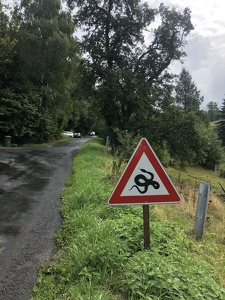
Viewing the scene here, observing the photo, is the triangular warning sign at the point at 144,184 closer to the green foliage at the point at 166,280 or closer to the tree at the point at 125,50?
the green foliage at the point at 166,280

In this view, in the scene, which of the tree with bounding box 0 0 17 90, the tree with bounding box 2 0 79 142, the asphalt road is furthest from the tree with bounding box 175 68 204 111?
the asphalt road

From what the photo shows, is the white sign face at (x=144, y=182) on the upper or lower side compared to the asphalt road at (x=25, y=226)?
upper

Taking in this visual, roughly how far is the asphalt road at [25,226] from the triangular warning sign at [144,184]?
4.78 ft

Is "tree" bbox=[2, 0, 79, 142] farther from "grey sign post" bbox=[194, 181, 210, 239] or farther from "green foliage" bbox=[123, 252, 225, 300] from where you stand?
"green foliage" bbox=[123, 252, 225, 300]

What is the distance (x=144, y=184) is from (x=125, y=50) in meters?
18.8

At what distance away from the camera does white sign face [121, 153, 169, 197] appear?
3123 millimetres

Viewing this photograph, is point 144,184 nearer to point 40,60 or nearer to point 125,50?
point 125,50

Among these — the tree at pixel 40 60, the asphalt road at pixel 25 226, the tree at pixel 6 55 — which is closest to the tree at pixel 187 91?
the tree at pixel 40 60

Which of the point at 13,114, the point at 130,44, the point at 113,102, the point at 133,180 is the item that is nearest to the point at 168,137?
the point at 113,102

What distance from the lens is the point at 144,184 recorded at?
10.3ft

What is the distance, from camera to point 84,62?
20.5 meters

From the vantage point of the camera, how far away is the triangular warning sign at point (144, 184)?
10.2 ft

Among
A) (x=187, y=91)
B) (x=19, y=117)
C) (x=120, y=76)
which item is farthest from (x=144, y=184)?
(x=187, y=91)

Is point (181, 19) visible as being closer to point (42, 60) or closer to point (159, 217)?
point (42, 60)
